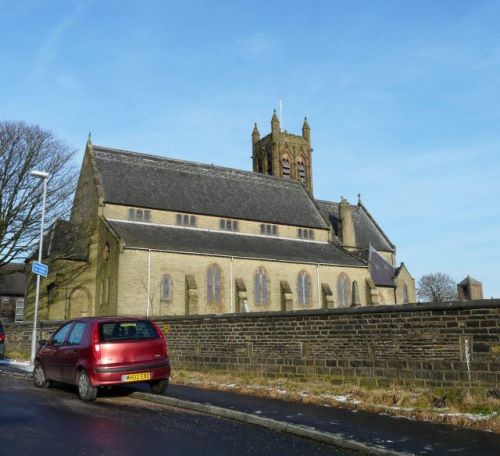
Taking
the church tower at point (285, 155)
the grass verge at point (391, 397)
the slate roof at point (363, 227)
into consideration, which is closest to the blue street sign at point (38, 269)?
the grass verge at point (391, 397)

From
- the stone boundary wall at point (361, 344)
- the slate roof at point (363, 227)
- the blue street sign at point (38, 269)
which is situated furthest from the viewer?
the slate roof at point (363, 227)

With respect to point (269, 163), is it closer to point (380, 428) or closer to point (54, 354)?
point (54, 354)

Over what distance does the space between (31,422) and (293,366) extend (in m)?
7.46

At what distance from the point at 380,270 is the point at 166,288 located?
22.8 m

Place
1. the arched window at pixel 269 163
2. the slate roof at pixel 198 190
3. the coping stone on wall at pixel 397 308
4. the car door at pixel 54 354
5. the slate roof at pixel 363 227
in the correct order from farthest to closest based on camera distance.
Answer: the arched window at pixel 269 163 < the slate roof at pixel 363 227 < the slate roof at pixel 198 190 < the car door at pixel 54 354 < the coping stone on wall at pixel 397 308

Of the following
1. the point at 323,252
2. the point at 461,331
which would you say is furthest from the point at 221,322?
the point at 323,252

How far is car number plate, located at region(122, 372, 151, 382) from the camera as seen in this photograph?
10.6 metres

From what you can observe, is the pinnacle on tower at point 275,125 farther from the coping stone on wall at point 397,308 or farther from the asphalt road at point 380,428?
the asphalt road at point 380,428

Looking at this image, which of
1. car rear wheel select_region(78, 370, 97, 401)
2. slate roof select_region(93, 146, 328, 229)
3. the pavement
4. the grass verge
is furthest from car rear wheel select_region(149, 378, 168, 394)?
slate roof select_region(93, 146, 328, 229)

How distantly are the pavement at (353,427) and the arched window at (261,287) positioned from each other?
2482 cm

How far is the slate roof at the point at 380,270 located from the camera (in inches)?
1850

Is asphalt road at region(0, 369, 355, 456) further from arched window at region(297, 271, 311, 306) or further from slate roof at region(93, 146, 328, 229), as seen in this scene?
arched window at region(297, 271, 311, 306)

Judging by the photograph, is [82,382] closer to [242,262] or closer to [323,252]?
[242,262]

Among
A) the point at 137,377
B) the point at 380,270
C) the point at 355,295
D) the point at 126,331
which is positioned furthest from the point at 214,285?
the point at 137,377
